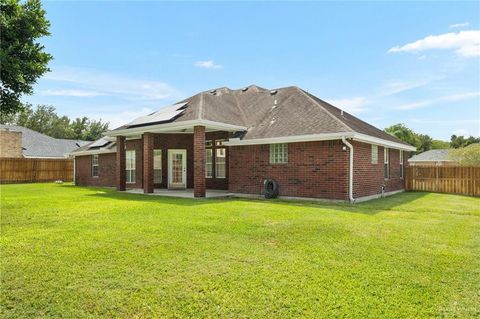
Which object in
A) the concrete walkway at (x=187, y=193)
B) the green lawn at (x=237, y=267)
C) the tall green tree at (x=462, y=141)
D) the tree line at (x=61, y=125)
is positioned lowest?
the green lawn at (x=237, y=267)

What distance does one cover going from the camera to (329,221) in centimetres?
848

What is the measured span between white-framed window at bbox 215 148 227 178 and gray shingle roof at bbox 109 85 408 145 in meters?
2.02

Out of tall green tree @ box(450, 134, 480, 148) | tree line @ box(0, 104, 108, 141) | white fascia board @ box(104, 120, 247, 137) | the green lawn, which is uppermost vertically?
tree line @ box(0, 104, 108, 141)

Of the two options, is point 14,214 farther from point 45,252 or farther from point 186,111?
point 186,111

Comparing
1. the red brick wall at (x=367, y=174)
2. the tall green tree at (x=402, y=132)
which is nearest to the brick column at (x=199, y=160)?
the red brick wall at (x=367, y=174)

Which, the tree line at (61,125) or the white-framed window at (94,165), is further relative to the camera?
the tree line at (61,125)

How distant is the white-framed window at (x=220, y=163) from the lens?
58.2ft

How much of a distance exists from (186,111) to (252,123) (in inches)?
129

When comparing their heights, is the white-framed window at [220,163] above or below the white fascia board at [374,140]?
below

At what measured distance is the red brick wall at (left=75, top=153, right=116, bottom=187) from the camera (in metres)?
22.6

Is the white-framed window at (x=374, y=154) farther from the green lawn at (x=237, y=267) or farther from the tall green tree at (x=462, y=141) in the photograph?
the tall green tree at (x=462, y=141)

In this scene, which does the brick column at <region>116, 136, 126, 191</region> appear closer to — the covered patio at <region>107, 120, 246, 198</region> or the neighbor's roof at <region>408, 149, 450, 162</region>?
the covered patio at <region>107, 120, 246, 198</region>

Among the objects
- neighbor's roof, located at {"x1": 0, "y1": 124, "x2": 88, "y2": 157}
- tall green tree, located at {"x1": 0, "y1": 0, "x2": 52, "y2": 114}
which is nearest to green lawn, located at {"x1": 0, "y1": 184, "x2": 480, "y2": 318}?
tall green tree, located at {"x1": 0, "y1": 0, "x2": 52, "y2": 114}

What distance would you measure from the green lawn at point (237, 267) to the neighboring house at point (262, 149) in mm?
4640
